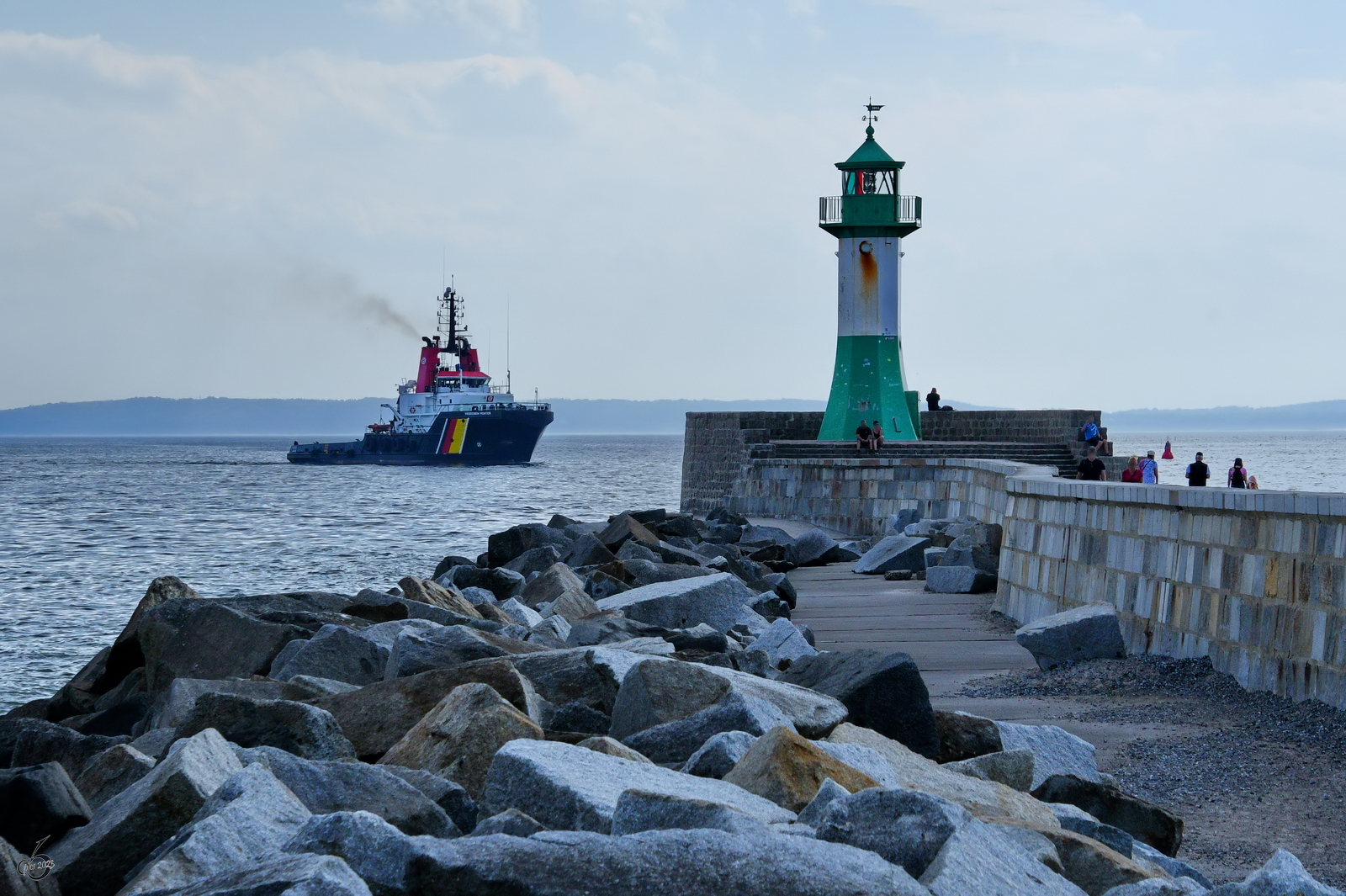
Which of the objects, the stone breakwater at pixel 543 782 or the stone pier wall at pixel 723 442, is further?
the stone pier wall at pixel 723 442

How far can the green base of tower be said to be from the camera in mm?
23953

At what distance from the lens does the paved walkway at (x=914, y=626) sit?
24.5 feet

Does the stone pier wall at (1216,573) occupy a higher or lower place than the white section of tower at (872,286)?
lower

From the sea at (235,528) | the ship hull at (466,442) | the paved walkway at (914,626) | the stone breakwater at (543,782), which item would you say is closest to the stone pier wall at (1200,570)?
the paved walkway at (914,626)

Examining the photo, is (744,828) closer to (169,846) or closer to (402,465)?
(169,846)

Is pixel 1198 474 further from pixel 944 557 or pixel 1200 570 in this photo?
pixel 1200 570

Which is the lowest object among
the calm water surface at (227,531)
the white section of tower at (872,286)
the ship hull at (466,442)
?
the calm water surface at (227,531)

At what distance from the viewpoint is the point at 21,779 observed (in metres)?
3.36

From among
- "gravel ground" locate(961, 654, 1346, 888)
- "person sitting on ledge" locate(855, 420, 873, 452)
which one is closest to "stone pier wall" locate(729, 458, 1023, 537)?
"person sitting on ledge" locate(855, 420, 873, 452)

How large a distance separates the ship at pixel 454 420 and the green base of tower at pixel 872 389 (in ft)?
133

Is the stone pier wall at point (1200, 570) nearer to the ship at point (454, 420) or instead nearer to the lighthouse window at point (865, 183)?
the lighthouse window at point (865, 183)

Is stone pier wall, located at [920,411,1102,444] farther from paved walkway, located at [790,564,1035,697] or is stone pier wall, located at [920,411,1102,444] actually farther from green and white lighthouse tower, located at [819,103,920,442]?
paved walkway, located at [790,564,1035,697]

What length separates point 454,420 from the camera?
208 feet

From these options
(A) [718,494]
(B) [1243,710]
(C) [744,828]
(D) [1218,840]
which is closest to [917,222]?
(A) [718,494]
